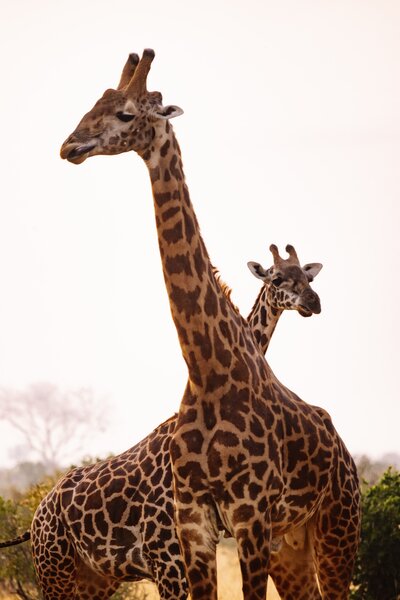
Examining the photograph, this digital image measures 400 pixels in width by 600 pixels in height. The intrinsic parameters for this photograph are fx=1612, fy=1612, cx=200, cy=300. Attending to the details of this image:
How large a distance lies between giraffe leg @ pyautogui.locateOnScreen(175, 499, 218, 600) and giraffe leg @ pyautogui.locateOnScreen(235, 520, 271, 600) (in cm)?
22

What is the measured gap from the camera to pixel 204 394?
35.2 ft

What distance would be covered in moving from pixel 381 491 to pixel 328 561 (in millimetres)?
4615

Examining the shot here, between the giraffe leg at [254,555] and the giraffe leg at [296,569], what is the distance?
71.4 inches

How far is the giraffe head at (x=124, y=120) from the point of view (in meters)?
Result: 10.3

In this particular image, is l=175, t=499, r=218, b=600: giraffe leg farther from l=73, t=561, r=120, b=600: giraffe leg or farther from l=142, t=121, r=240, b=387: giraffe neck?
l=73, t=561, r=120, b=600: giraffe leg

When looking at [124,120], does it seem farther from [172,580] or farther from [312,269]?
[312,269]

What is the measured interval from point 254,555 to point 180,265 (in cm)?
197

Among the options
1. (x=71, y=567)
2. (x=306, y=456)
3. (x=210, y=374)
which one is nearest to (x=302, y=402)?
(x=306, y=456)

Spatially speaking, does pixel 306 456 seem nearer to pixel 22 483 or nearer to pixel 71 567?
pixel 71 567

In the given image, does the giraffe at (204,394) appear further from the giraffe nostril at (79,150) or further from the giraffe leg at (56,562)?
the giraffe leg at (56,562)

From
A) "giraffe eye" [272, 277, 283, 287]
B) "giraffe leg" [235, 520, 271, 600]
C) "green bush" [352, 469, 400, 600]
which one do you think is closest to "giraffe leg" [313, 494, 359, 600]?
"giraffe leg" [235, 520, 271, 600]

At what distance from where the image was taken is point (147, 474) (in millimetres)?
13219

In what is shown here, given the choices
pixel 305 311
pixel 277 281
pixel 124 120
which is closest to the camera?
pixel 124 120

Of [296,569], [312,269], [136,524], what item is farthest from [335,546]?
[312,269]
